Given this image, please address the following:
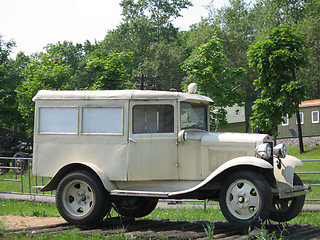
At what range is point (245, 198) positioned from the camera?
706 cm

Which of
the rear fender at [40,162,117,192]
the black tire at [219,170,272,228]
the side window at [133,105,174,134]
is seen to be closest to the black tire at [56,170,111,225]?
the rear fender at [40,162,117,192]

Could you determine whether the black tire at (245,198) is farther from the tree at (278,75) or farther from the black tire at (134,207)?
the tree at (278,75)

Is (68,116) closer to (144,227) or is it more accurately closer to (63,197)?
(63,197)

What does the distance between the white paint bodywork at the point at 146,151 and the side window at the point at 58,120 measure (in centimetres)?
6

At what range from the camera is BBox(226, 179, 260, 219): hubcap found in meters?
6.99

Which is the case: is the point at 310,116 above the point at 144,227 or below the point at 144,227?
above

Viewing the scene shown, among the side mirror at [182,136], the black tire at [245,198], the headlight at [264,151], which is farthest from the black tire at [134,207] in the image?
the headlight at [264,151]

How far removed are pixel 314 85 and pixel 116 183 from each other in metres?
45.4

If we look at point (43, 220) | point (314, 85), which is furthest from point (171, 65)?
point (43, 220)

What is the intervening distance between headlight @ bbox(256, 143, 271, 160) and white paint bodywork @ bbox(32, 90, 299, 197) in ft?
0.53

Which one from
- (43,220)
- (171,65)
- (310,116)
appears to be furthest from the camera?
(171,65)

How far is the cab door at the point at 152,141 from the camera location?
7.86 metres

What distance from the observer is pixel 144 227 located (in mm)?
7910

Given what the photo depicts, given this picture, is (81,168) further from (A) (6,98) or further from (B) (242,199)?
(A) (6,98)
